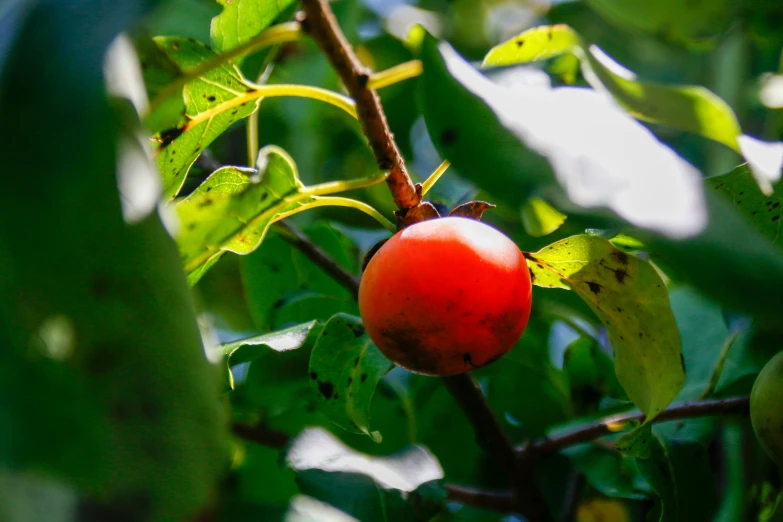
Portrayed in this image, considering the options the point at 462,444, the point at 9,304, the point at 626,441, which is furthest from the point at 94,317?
the point at 462,444

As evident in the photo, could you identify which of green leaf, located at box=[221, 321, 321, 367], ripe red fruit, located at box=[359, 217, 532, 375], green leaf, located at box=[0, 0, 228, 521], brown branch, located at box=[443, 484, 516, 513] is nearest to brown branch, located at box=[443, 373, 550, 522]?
brown branch, located at box=[443, 484, 516, 513]

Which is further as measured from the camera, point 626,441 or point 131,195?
point 626,441

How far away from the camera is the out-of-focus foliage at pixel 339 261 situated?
0.55m

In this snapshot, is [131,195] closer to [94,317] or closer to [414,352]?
[94,317]

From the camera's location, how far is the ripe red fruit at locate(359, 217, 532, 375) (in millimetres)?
797

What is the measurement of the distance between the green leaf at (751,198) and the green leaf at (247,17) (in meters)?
0.57

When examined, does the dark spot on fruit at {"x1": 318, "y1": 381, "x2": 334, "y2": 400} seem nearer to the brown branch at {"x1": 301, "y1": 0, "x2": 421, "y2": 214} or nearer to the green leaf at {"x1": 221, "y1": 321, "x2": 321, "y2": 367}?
the green leaf at {"x1": 221, "y1": 321, "x2": 321, "y2": 367}

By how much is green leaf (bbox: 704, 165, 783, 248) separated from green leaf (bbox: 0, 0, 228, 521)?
663mm

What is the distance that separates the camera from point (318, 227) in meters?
1.54

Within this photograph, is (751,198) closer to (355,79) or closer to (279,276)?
(355,79)

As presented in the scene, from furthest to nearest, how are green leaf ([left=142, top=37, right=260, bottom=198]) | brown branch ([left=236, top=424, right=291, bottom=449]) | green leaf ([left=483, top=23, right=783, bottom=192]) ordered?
brown branch ([left=236, top=424, right=291, bottom=449]) < green leaf ([left=142, top=37, right=260, bottom=198]) < green leaf ([left=483, top=23, right=783, bottom=192])

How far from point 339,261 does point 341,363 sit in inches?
18.9

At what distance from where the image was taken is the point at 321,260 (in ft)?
4.46

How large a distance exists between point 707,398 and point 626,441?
370mm
